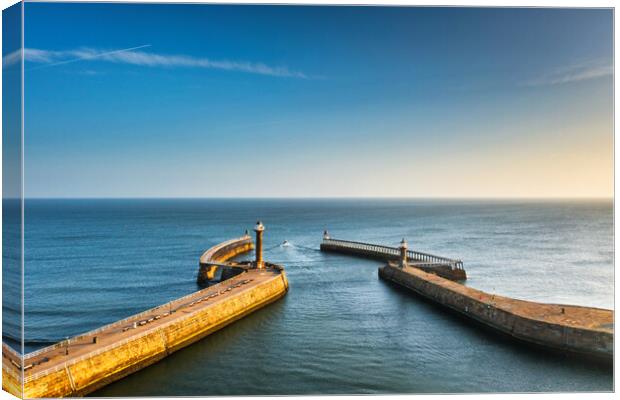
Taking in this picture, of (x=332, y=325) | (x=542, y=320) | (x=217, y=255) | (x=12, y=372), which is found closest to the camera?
(x=12, y=372)

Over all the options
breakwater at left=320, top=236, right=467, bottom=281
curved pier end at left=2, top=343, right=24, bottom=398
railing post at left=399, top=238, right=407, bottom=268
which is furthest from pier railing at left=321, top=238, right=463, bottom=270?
curved pier end at left=2, top=343, right=24, bottom=398

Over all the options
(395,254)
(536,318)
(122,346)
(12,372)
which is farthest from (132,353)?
(395,254)

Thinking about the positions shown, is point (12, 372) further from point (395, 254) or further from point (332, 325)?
point (395, 254)

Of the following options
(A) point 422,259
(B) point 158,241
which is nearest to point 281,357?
(A) point 422,259

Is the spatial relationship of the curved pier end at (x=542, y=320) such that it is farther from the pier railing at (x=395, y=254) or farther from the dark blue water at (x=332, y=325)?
the pier railing at (x=395, y=254)

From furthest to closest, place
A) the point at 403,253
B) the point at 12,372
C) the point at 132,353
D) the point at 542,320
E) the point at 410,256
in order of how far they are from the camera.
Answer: the point at 410,256 < the point at 403,253 < the point at 542,320 < the point at 132,353 < the point at 12,372

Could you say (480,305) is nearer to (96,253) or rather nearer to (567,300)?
(567,300)

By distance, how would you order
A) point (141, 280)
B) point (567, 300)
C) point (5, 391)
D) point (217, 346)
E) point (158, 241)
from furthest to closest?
point (158, 241) < point (141, 280) < point (567, 300) < point (217, 346) < point (5, 391)
